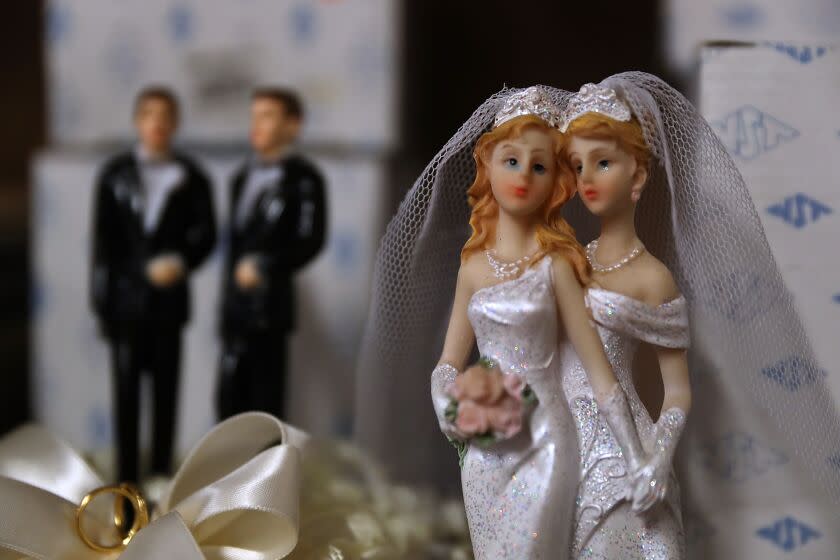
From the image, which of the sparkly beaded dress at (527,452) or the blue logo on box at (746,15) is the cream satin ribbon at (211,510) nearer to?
the sparkly beaded dress at (527,452)

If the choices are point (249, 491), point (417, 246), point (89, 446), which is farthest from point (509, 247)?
point (89, 446)

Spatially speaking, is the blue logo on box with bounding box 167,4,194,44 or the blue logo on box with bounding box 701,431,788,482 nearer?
the blue logo on box with bounding box 701,431,788,482

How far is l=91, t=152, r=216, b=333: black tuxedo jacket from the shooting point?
1.34 metres

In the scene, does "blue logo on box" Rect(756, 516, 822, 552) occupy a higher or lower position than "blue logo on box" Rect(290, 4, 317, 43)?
lower

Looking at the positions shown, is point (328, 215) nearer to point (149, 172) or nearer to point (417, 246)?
point (149, 172)

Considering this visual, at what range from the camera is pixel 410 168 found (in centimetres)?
141

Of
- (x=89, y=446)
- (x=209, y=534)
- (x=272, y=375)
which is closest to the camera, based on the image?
(x=209, y=534)

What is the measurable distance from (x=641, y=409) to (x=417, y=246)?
0.26 m

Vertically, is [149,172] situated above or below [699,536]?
above

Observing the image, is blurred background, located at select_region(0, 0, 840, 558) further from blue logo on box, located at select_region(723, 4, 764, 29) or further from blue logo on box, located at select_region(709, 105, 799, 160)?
blue logo on box, located at select_region(709, 105, 799, 160)

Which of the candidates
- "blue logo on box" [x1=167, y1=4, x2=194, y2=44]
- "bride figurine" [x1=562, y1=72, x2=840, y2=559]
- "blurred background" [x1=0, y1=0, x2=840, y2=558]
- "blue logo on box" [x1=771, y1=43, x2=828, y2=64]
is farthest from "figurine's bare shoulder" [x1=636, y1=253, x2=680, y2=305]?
"blue logo on box" [x1=167, y1=4, x2=194, y2=44]

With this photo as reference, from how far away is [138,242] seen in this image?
4.44 ft

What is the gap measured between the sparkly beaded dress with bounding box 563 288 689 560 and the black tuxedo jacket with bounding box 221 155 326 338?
0.61 m

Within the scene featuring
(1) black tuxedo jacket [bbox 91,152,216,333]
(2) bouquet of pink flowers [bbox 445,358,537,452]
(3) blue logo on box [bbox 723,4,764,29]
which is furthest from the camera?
(1) black tuxedo jacket [bbox 91,152,216,333]
